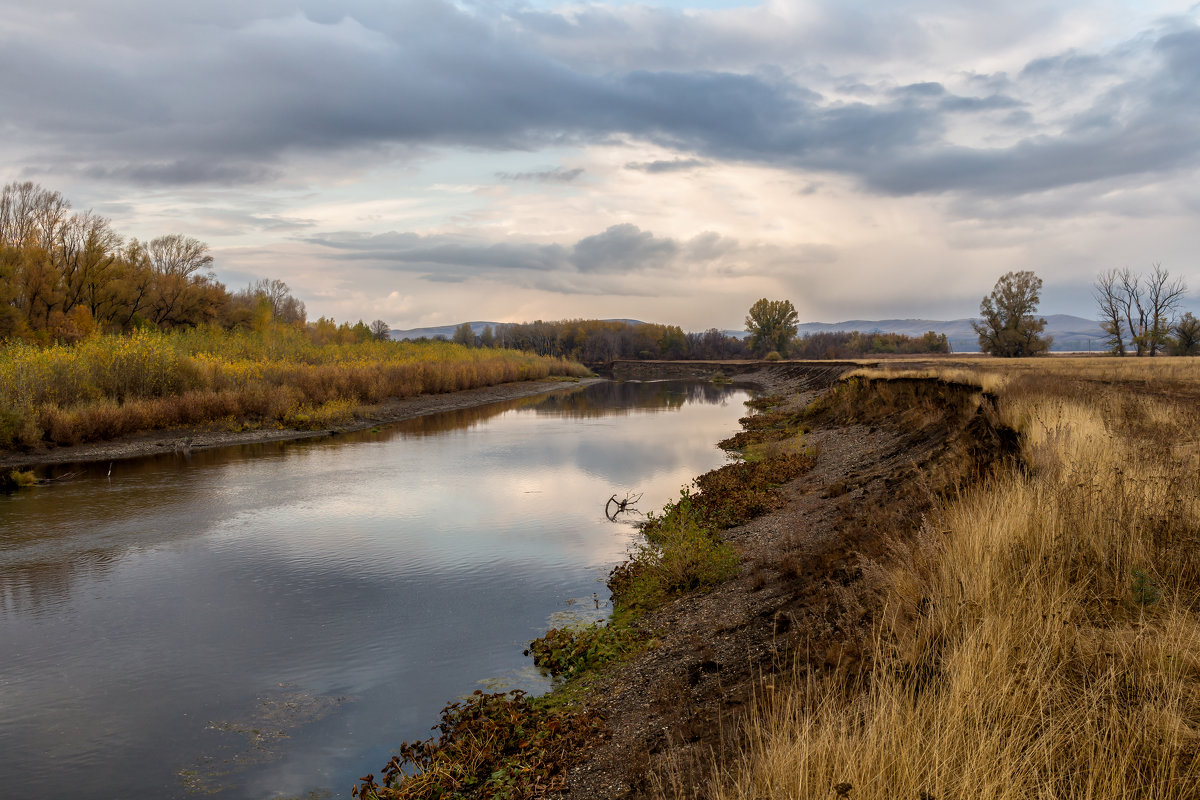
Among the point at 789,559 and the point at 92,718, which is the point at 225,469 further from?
the point at 789,559

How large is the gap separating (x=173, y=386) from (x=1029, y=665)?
1393 inches

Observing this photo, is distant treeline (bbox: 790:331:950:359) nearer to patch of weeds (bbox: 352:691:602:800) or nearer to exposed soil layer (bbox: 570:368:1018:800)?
exposed soil layer (bbox: 570:368:1018:800)

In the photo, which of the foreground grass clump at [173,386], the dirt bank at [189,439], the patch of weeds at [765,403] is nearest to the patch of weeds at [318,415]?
the foreground grass clump at [173,386]

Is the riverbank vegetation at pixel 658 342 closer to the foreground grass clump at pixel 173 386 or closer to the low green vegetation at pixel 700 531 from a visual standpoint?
the foreground grass clump at pixel 173 386

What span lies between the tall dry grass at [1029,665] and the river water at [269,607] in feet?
15.3

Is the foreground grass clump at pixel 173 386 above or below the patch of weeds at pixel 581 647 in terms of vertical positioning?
above

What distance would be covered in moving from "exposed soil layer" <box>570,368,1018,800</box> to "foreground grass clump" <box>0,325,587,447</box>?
2544 cm

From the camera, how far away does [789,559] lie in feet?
33.0

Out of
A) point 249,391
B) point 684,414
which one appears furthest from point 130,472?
point 684,414

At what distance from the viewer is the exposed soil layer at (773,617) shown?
573 cm

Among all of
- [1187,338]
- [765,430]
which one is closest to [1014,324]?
[1187,338]

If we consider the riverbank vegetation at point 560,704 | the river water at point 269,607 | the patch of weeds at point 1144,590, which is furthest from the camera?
the river water at point 269,607

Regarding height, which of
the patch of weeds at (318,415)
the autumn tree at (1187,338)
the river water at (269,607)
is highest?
the autumn tree at (1187,338)

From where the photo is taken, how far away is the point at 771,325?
464 ft
